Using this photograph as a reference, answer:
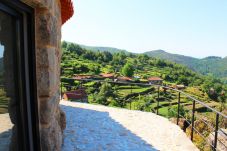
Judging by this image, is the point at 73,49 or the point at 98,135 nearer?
the point at 98,135

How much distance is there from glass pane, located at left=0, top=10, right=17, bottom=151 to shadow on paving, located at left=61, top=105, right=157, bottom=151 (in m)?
2.39

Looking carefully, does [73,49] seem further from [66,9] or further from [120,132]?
[66,9]

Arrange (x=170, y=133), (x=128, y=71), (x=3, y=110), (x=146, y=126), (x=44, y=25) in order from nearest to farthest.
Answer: (x=3, y=110) < (x=44, y=25) < (x=170, y=133) < (x=146, y=126) < (x=128, y=71)

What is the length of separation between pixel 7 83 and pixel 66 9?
2354 millimetres

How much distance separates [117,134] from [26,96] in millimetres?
3471

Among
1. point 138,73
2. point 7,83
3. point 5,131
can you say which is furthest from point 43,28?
point 138,73

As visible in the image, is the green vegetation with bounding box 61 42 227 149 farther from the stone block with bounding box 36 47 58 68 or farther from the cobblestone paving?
the cobblestone paving

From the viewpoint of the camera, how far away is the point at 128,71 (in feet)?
175

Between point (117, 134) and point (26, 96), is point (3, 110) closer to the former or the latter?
point (26, 96)

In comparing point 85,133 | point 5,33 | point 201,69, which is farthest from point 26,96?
point 201,69

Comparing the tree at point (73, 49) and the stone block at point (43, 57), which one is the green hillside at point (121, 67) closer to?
the tree at point (73, 49)

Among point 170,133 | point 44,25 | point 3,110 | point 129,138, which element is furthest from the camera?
point 170,133

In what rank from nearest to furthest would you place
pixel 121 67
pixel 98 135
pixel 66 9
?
pixel 66 9 < pixel 98 135 < pixel 121 67

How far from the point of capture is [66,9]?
15.7 ft
